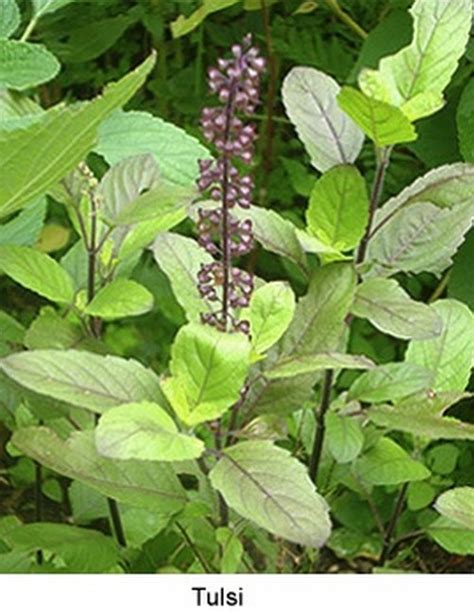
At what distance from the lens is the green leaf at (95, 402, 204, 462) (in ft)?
1.53

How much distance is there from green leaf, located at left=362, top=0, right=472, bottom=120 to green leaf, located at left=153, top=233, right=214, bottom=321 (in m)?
0.12

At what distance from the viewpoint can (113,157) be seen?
66 centimetres

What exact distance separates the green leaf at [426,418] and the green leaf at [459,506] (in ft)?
0.10

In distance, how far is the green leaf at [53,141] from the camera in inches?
18.8

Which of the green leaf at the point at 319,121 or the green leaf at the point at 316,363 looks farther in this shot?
the green leaf at the point at 319,121

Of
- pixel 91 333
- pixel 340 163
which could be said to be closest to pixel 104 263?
pixel 91 333

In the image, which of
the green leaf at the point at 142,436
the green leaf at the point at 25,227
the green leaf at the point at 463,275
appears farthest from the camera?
the green leaf at the point at 463,275

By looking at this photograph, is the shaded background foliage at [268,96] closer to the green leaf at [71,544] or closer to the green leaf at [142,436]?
the green leaf at [71,544]

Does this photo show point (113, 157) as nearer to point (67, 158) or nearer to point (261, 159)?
point (67, 158)

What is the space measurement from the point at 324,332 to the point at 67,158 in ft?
0.48

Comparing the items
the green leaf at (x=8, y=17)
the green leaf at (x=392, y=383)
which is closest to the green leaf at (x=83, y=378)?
the green leaf at (x=392, y=383)

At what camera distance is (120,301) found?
23.3 inches

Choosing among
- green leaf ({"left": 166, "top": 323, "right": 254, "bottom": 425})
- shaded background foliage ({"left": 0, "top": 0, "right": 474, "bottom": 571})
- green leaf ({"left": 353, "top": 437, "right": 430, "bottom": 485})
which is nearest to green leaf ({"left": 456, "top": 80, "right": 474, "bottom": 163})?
shaded background foliage ({"left": 0, "top": 0, "right": 474, "bottom": 571})

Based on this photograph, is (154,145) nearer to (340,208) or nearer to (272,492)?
(340,208)
